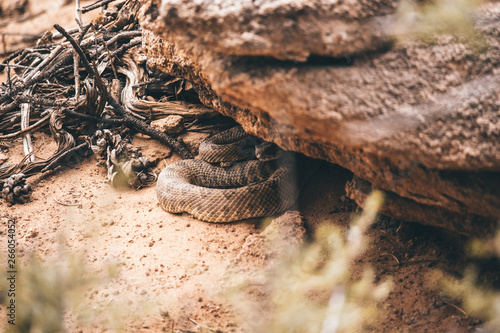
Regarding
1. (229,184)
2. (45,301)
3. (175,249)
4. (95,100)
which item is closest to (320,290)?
(175,249)

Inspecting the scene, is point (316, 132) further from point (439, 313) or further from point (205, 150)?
point (205, 150)

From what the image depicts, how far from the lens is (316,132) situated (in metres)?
2.33

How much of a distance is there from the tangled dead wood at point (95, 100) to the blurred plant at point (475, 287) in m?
3.64

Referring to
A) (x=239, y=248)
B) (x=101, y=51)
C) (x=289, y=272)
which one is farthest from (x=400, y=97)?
(x=101, y=51)

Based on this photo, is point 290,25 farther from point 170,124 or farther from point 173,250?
point 170,124

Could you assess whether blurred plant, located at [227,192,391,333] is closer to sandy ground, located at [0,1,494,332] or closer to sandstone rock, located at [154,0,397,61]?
sandy ground, located at [0,1,494,332]

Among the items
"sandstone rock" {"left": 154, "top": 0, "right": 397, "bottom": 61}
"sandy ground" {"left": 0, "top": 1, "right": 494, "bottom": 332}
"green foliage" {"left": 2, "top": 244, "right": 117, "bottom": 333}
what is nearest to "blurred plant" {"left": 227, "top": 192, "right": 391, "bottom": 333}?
"sandy ground" {"left": 0, "top": 1, "right": 494, "bottom": 332}

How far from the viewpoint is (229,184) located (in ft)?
16.3

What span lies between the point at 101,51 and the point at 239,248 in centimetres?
440

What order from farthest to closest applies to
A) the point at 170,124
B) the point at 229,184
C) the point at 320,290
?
the point at 170,124, the point at 229,184, the point at 320,290

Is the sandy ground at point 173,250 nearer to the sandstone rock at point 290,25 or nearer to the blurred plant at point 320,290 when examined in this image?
the blurred plant at point 320,290

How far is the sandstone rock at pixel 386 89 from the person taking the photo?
2.01 metres

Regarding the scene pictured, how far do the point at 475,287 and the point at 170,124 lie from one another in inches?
161

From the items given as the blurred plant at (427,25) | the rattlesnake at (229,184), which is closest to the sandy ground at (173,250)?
the rattlesnake at (229,184)
